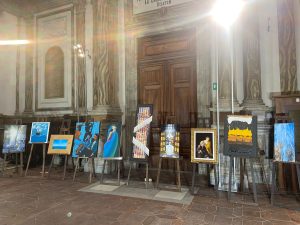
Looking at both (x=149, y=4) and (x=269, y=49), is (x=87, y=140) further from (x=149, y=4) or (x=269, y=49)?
(x=269, y=49)

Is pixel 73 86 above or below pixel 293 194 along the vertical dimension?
above

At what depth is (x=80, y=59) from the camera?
20.0 ft

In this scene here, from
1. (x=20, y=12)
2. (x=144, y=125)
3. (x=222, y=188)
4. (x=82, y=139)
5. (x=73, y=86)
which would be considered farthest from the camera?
(x=20, y=12)

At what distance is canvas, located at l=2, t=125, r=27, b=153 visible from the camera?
527 centimetres

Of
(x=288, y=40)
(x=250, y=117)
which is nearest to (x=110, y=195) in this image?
(x=250, y=117)

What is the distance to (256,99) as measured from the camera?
14.3 feet

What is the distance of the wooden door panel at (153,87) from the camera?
5.51 meters

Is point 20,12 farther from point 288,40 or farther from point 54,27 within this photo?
point 288,40

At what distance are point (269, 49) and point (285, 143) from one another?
1.92 metres

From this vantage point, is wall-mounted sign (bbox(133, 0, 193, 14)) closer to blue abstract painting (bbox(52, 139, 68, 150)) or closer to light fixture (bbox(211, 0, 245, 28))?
light fixture (bbox(211, 0, 245, 28))

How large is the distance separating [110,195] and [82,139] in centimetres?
146

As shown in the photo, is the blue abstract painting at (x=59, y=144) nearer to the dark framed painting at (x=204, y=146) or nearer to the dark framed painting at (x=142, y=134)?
the dark framed painting at (x=142, y=134)

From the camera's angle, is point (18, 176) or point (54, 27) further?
point (54, 27)

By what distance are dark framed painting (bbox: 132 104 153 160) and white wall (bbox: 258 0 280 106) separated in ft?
6.95
